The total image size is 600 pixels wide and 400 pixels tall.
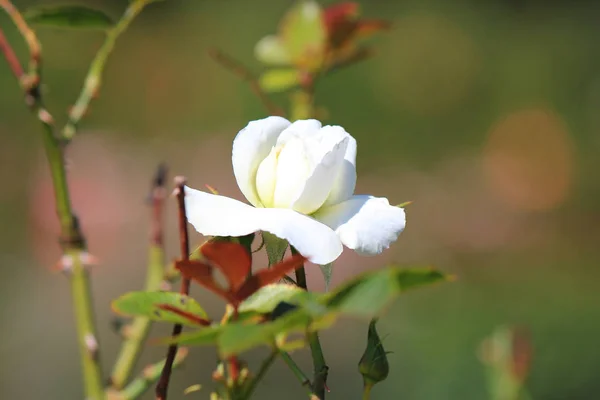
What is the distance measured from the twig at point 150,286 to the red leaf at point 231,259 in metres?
0.17

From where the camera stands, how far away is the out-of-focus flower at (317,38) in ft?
2.30

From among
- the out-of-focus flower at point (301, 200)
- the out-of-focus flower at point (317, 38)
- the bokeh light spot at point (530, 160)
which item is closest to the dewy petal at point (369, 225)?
the out-of-focus flower at point (301, 200)

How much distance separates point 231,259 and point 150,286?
0.74ft

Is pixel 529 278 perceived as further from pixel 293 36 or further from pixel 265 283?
pixel 265 283

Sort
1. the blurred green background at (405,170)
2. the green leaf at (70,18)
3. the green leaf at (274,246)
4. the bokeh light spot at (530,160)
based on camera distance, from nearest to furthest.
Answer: the green leaf at (274,246), the green leaf at (70,18), the blurred green background at (405,170), the bokeh light spot at (530,160)

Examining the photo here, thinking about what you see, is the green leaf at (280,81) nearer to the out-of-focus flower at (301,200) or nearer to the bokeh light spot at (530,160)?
the out-of-focus flower at (301,200)

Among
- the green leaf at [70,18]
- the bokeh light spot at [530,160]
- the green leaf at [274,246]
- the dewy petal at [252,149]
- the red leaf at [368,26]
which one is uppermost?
the green leaf at [70,18]

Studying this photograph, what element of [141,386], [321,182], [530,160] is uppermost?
[321,182]

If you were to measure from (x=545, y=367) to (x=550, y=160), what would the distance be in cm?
156

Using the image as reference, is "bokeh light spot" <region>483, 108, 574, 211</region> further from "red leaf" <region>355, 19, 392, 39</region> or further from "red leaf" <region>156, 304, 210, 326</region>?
"red leaf" <region>156, 304, 210, 326</region>

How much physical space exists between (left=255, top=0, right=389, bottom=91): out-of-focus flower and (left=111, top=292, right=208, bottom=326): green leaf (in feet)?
1.42

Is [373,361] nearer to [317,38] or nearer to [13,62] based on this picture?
[13,62]

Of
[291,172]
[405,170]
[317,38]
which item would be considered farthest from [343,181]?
[405,170]

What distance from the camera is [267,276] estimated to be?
0.91 ft
